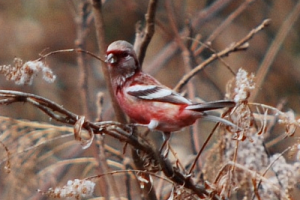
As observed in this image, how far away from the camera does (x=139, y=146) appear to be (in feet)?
4.58

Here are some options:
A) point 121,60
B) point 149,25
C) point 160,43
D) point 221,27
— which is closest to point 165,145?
point 121,60

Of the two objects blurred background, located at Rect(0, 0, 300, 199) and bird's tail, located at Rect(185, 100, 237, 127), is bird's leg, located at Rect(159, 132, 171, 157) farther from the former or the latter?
blurred background, located at Rect(0, 0, 300, 199)

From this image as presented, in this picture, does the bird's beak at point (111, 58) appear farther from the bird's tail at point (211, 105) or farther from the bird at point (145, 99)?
the bird's tail at point (211, 105)

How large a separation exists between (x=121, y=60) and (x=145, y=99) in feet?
0.47

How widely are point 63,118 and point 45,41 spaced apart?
11.5 ft

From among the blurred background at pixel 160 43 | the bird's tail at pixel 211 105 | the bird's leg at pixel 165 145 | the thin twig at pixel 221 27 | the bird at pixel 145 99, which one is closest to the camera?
the bird's tail at pixel 211 105

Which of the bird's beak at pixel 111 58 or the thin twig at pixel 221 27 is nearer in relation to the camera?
the bird's beak at pixel 111 58

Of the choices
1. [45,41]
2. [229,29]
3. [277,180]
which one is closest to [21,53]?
[45,41]

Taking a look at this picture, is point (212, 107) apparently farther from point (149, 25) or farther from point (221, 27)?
point (221, 27)

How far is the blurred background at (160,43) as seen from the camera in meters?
4.11

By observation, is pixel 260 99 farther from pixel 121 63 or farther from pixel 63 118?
pixel 63 118

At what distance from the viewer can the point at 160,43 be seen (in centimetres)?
473

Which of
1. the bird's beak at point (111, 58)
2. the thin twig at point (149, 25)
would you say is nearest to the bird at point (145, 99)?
the bird's beak at point (111, 58)

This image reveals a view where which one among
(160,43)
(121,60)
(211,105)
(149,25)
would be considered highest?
(160,43)
